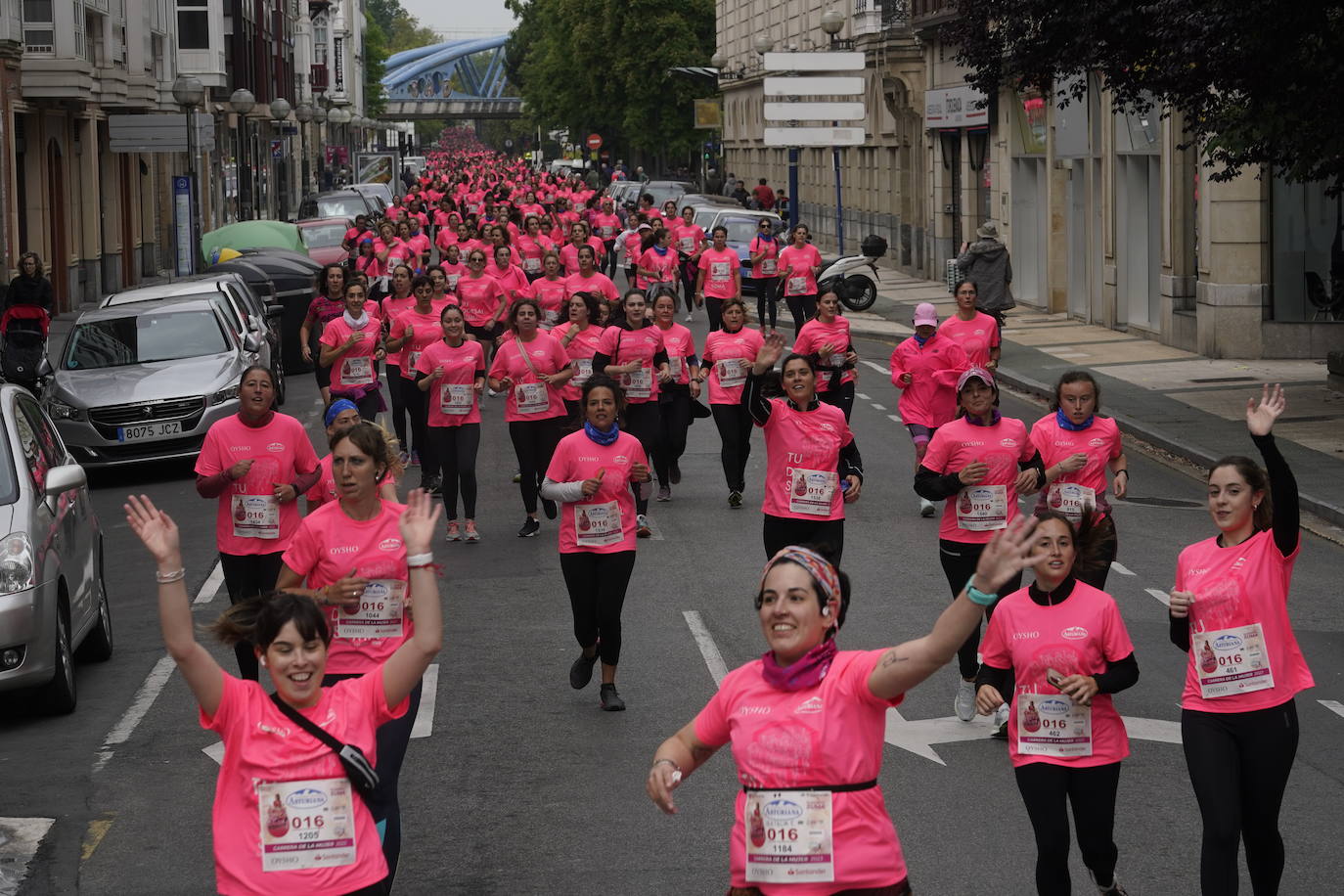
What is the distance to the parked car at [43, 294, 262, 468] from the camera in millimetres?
18984

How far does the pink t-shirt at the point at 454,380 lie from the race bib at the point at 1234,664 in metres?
9.11

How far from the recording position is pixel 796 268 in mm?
26578

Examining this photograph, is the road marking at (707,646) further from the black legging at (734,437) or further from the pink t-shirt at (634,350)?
the black legging at (734,437)

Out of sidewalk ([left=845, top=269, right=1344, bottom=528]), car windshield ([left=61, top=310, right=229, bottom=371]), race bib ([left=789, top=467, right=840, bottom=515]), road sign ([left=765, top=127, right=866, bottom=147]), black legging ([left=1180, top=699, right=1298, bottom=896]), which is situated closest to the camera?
black legging ([left=1180, top=699, right=1298, bottom=896])

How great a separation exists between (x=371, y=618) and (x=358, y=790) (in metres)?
2.07

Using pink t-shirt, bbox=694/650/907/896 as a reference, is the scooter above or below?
above

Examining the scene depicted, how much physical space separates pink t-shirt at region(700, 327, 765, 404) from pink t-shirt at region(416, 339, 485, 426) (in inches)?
69.7

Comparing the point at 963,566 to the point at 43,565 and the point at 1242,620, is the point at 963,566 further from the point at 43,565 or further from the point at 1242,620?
the point at 43,565

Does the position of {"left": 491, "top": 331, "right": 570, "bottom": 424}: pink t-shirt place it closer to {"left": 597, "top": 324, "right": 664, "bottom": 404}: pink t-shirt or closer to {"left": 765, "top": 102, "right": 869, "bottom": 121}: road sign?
{"left": 597, "top": 324, "right": 664, "bottom": 404}: pink t-shirt

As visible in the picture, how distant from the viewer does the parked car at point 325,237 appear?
42781mm

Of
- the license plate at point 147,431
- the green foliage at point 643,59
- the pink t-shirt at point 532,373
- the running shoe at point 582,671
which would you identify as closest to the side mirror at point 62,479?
the running shoe at point 582,671

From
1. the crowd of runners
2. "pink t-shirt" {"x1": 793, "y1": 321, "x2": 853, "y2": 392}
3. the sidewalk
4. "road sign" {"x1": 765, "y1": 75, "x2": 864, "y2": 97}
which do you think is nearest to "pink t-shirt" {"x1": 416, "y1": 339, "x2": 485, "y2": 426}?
the crowd of runners

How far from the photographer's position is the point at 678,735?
514 centimetres

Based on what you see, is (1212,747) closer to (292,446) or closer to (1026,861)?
(1026,861)
